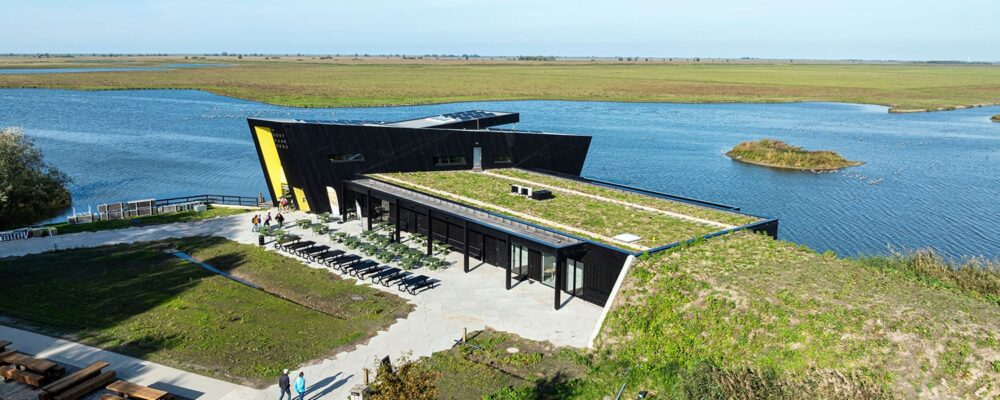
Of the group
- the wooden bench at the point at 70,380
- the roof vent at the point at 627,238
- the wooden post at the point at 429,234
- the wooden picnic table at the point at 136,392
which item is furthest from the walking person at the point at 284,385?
the wooden post at the point at 429,234

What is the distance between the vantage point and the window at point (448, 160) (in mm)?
39438

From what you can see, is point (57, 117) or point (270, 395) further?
point (57, 117)

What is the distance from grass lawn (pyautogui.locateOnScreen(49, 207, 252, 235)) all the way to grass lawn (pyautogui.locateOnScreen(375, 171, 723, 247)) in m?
12.3

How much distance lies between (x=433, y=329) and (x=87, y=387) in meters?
10.3

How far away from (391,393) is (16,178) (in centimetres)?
4118

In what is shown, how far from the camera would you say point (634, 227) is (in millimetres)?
26719

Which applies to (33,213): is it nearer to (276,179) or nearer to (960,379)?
(276,179)

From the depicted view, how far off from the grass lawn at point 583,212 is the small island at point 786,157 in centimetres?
4155

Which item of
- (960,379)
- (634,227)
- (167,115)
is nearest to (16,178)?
(634,227)

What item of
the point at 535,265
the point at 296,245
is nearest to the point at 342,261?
the point at 296,245

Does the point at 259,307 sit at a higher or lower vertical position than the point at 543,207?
lower

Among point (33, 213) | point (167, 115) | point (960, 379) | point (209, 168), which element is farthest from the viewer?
point (167, 115)

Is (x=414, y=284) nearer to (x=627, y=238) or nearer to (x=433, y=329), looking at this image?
(x=433, y=329)

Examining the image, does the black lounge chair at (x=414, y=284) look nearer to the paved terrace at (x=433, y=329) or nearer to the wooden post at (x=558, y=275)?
the paved terrace at (x=433, y=329)
